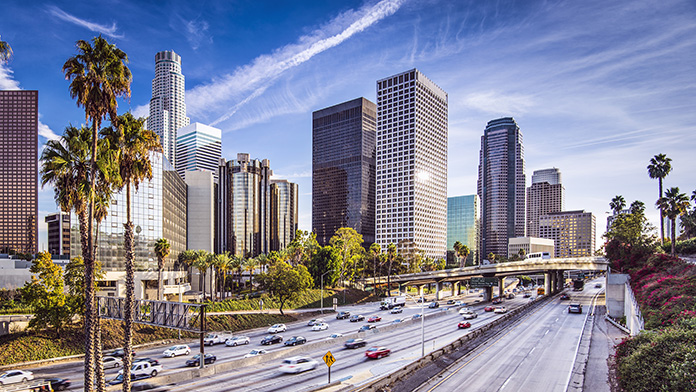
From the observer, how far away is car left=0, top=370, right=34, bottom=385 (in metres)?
35.2

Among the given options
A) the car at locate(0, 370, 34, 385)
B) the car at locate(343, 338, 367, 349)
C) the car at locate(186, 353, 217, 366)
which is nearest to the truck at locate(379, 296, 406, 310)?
the car at locate(343, 338, 367, 349)

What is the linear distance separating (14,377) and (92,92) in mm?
28874

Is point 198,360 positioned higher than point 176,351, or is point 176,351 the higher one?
point 198,360

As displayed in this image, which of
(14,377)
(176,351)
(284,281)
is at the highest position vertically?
(284,281)

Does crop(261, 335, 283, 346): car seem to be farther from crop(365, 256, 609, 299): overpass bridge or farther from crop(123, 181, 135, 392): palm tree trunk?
crop(365, 256, 609, 299): overpass bridge

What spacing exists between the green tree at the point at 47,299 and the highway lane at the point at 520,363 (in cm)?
4154

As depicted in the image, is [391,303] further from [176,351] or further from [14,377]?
[14,377]

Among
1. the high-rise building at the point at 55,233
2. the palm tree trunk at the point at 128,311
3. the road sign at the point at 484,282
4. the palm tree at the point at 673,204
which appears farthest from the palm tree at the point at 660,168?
the high-rise building at the point at 55,233

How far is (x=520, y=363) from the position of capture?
1535 inches

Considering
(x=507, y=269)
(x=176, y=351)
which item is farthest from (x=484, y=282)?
(x=176, y=351)

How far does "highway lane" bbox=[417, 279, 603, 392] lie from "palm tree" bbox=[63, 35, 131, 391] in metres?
22.8

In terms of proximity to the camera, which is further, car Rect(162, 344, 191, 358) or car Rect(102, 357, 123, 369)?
car Rect(162, 344, 191, 358)

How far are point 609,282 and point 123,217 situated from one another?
93.7 m

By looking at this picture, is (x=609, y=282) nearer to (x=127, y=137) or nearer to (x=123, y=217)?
(x=127, y=137)
